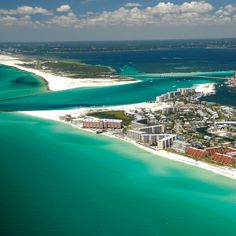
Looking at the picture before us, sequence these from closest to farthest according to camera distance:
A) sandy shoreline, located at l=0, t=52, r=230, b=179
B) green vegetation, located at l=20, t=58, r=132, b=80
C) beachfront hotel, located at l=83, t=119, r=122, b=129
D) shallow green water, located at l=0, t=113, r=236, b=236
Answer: shallow green water, located at l=0, t=113, r=236, b=236 → sandy shoreline, located at l=0, t=52, r=230, b=179 → beachfront hotel, located at l=83, t=119, r=122, b=129 → green vegetation, located at l=20, t=58, r=132, b=80

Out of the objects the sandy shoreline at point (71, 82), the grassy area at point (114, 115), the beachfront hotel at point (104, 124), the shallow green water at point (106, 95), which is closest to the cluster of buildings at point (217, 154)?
the beachfront hotel at point (104, 124)

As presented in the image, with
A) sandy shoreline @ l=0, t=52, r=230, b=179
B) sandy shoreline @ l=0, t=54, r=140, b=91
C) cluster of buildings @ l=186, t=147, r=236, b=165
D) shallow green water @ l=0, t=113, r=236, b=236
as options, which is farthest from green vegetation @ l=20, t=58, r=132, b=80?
shallow green water @ l=0, t=113, r=236, b=236

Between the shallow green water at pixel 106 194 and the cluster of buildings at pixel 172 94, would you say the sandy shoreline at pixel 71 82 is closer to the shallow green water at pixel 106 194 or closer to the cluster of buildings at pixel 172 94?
the cluster of buildings at pixel 172 94

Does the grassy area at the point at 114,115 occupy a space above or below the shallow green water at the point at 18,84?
above


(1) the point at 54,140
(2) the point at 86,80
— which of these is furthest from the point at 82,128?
(2) the point at 86,80

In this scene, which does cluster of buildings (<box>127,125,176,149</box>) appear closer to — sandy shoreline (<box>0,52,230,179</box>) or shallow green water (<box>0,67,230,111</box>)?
sandy shoreline (<box>0,52,230,179</box>)

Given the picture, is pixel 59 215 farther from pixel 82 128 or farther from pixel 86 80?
pixel 86 80

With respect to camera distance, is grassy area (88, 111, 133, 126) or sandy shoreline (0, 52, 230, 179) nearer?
sandy shoreline (0, 52, 230, 179)
